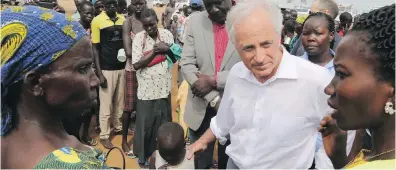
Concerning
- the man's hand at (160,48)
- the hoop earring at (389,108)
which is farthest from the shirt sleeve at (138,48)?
the hoop earring at (389,108)

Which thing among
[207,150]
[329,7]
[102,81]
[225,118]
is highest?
[329,7]

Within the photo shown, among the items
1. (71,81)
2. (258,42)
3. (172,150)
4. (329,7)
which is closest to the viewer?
(71,81)

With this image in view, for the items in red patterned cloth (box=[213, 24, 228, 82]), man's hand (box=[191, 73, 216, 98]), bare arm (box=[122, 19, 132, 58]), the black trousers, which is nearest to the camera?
man's hand (box=[191, 73, 216, 98])

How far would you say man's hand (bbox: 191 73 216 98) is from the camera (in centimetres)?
271

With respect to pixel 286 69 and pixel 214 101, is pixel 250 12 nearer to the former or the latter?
pixel 286 69

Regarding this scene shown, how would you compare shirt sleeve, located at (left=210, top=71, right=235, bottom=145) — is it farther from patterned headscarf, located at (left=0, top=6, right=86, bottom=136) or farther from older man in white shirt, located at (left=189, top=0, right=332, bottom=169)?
patterned headscarf, located at (left=0, top=6, right=86, bottom=136)

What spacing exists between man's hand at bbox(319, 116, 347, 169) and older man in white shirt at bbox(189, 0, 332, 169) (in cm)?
5

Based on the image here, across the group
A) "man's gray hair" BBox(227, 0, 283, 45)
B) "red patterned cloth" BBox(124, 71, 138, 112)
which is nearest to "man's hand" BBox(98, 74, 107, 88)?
"red patterned cloth" BBox(124, 71, 138, 112)

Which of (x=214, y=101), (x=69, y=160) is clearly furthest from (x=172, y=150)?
(x=69, y=160)

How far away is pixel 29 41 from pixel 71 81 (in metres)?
0.17

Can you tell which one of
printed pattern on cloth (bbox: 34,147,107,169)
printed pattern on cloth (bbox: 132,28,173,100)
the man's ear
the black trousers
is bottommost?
the black trousers

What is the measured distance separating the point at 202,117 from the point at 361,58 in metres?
1.89

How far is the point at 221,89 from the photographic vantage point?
2752 millimetres

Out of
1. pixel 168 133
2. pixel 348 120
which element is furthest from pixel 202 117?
pixel 348 120
